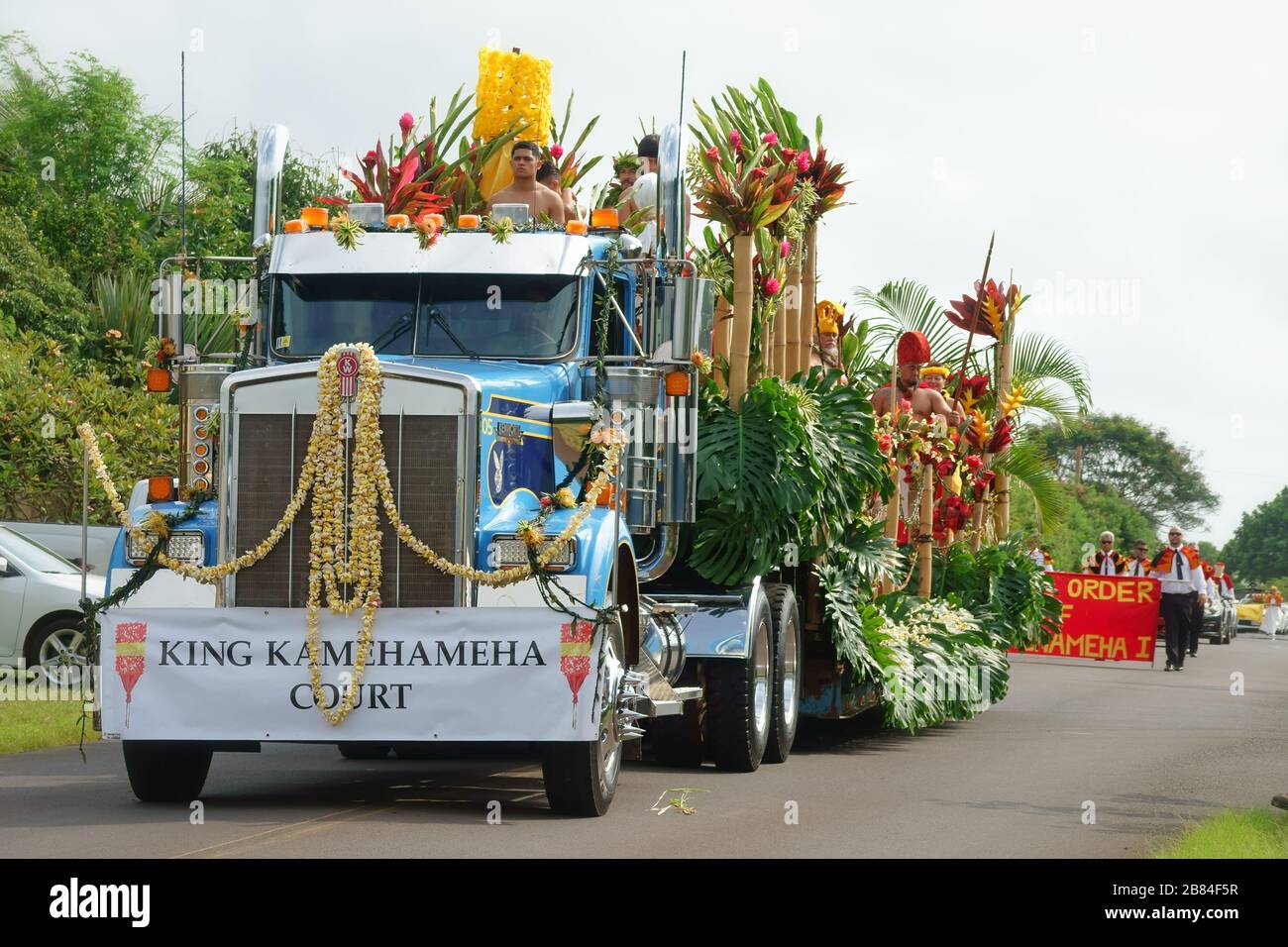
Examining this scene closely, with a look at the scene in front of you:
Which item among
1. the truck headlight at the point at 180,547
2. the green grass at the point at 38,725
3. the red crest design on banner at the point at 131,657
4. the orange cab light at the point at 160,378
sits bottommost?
the green grass at the point at 38,725

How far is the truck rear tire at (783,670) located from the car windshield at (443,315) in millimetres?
2957

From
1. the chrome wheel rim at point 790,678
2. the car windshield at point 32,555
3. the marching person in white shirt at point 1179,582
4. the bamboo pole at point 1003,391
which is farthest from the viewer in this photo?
the marching person in white shirt at point 1179,582

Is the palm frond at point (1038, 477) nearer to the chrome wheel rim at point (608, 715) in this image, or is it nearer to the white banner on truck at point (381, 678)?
the chrome wheel rim at point (608, 715)

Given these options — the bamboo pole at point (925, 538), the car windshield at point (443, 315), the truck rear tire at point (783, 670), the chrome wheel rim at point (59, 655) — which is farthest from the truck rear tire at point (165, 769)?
→ the chrome wheel rim at point (59, 655)

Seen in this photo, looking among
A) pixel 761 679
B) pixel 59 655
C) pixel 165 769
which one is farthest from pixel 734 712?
pixel 59 655

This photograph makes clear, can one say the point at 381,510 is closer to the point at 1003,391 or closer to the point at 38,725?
the point at 38,725

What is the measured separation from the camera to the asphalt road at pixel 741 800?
9234 millimetres

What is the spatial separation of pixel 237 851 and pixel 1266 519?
118 metres

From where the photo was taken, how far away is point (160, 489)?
35.0ft

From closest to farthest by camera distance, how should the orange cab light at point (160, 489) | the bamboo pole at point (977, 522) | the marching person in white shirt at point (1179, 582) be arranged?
the orange cab light at point (160, 489) → the bamboo pole at point (977, 522) → the marching person in white shirt at point (1179, 582)

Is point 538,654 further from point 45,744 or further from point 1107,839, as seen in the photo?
point 45,744

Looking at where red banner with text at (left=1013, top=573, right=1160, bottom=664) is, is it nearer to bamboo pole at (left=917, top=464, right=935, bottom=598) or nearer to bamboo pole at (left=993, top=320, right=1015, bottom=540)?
bamboo pole at (left=993, top=320, right=1015, bottom=540)

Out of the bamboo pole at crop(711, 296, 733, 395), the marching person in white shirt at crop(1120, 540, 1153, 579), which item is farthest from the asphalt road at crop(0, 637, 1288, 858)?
the marching person in white shirt at crop(1120, 540, 1153, 579)

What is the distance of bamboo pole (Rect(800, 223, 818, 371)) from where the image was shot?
15.1 m
